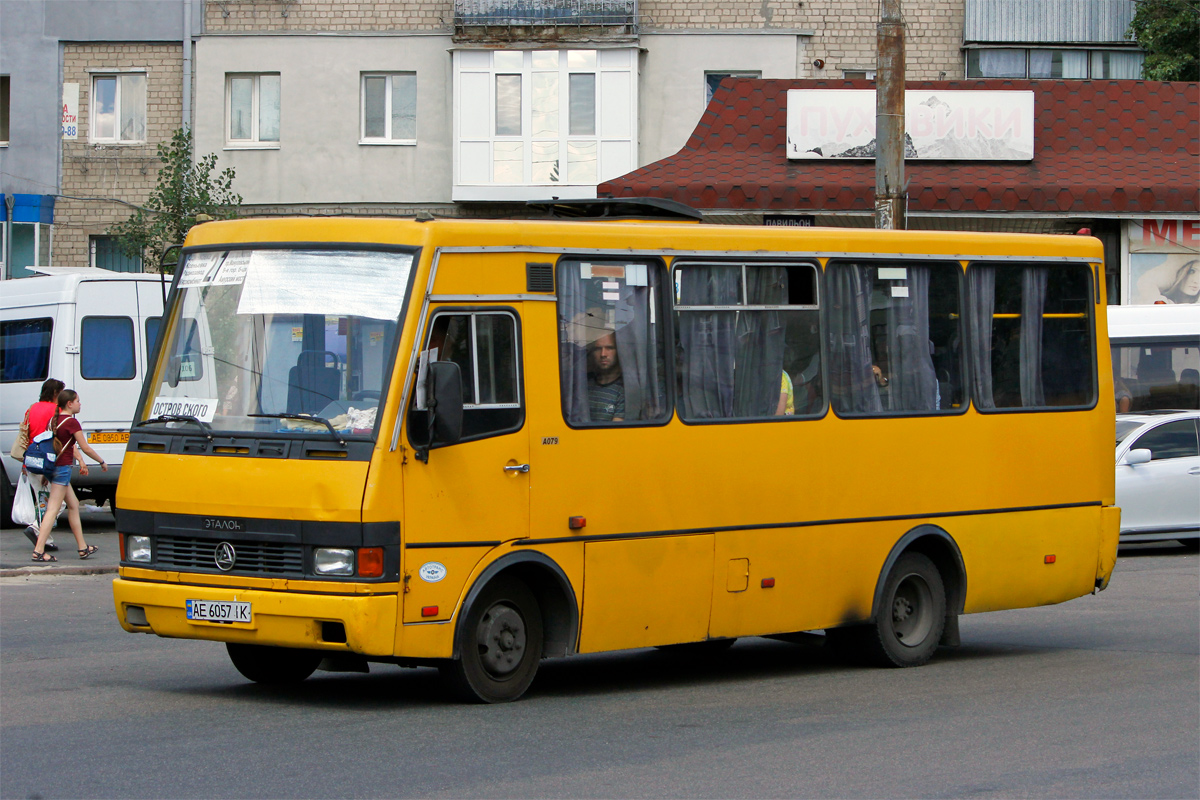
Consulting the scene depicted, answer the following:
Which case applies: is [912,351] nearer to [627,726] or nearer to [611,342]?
[611,342]

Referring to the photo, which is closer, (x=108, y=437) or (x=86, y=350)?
(x=108, y=437)

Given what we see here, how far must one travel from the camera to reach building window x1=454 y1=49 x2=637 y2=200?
3612cm

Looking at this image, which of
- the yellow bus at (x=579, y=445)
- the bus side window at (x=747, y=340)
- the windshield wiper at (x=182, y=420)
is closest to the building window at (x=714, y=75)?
the yellow bus at (x=579, y=445)

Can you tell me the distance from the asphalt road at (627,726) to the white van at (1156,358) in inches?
407

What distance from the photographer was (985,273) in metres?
11.7

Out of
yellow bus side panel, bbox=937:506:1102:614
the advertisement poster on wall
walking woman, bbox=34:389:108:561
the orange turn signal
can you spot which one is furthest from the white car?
the orange turn signal

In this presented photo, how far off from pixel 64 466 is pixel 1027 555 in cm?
1043

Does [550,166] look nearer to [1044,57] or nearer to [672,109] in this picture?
[672,109]

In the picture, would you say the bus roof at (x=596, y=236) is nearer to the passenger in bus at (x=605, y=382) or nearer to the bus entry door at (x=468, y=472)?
the bus entry door at (x=468, y=472)

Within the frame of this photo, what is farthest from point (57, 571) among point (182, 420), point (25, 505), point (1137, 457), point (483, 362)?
point (1137, 457)

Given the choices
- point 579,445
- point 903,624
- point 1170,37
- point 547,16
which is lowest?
point 903,624

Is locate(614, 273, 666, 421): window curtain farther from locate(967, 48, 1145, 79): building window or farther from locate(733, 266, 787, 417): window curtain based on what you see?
locate(967, 48, 1145, 79): building window

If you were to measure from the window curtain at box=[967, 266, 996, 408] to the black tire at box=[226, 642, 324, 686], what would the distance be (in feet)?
15.8

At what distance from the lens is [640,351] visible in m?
9.76
